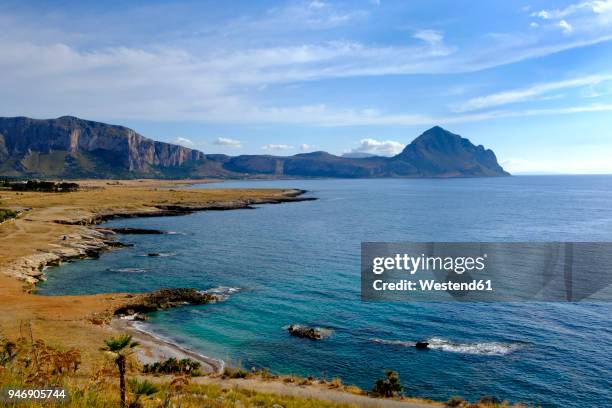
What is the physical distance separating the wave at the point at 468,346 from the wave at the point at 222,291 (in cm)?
1999

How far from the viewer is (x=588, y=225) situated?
112 meters

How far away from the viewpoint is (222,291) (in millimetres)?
54094

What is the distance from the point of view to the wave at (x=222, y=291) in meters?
51.6

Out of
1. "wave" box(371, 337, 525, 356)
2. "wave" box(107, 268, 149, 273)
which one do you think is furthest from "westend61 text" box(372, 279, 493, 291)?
"wave" box(107, 268, 149, 273)

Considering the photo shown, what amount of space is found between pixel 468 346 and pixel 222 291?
95.1 ft

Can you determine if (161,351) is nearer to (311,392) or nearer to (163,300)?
(163,300)

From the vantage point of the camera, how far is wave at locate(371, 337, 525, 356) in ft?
119

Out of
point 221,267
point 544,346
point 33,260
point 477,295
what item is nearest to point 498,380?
point 544,346

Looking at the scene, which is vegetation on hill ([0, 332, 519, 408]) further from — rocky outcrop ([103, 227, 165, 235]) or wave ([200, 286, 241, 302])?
rocky outcrop ([103, 227, 165, 235])

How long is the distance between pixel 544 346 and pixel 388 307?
51.3ft

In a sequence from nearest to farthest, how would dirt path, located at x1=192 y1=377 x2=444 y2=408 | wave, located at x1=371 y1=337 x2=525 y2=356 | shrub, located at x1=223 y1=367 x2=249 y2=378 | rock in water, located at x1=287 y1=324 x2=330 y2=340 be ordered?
dirt path, located at x1=192 y1=377 x2=444 y2=408
shrub, located at x1=223 y1=367 x2=249 y2=378
wave, located at x1=371 y1=337 x2=525 y2=356
rock in water, located at x1=287 y1=324 x2=330 y2=340

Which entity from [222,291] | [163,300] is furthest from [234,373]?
[222,291]

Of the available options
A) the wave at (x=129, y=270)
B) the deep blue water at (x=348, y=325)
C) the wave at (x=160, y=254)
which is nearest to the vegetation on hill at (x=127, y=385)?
the deep blue water at (x=348, y=325)

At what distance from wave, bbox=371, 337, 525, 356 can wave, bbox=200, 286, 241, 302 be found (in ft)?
65.6
